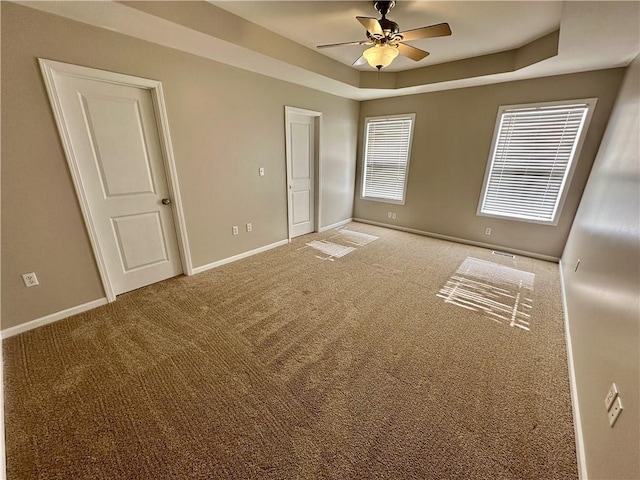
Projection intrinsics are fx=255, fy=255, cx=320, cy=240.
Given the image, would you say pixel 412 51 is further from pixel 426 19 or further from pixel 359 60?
pixel 359 60

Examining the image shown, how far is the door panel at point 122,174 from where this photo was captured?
2192 mm

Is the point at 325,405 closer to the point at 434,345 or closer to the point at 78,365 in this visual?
the point at 434,345

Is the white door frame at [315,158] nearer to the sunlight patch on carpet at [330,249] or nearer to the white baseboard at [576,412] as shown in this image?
the sunlight patch on carpet at [330,249]

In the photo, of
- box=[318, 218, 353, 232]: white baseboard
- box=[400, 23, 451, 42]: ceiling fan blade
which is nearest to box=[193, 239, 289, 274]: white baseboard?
box=[318, 218, 353, 232]: white baseboard

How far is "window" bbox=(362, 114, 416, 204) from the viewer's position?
463 centimetres

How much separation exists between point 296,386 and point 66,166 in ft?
8.39

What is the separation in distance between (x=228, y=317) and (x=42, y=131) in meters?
2.08

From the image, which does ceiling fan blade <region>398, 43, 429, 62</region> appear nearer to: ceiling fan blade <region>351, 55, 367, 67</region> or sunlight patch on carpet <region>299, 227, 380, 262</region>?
ceiling fan blade <region>351, 55, 367, 67</region>

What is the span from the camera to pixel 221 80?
2910mm

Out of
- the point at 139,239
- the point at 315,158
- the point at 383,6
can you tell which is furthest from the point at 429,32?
the point at 139,239

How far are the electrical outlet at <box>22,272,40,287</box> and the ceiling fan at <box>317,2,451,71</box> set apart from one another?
3.21m

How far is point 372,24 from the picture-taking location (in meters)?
2.04

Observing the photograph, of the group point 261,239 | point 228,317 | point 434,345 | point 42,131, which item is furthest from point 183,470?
point 261,239

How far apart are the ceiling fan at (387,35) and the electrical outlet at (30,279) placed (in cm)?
321
